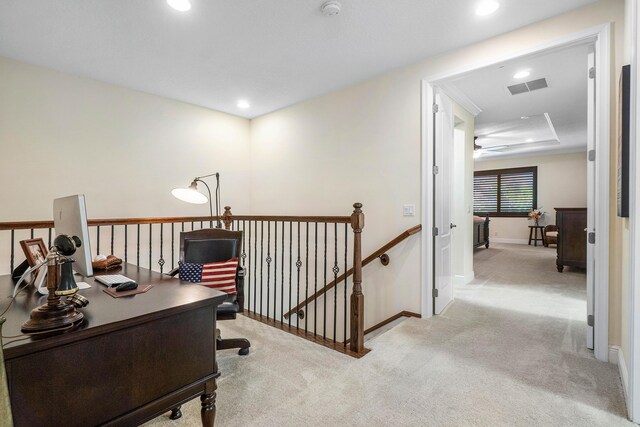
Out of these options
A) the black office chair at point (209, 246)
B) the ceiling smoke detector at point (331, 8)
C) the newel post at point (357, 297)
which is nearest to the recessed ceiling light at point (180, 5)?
the ceiling smoke detector at point (331, 8)

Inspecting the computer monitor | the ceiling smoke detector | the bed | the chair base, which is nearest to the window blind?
the bed

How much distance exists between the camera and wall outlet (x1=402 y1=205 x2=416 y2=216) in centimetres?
308

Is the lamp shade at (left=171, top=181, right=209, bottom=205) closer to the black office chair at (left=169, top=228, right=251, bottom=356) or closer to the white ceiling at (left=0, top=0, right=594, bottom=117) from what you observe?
the black office chair at (left=169, top=228, right=251, bottom=356)

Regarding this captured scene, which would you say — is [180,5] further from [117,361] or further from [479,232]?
[479,232]

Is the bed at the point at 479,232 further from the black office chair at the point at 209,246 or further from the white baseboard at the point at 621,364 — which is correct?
the black office chair at the point at 209,246

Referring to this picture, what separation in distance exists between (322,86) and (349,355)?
9.37 feet

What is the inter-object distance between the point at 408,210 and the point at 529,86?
2192 mm

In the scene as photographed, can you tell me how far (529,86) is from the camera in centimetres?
366

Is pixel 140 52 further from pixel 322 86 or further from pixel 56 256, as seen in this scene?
pixel 56 256

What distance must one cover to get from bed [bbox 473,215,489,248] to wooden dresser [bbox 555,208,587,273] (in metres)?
1.97

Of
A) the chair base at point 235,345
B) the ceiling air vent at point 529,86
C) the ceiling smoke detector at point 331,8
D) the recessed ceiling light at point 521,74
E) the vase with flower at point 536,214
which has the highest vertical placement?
the ceiling air vent at point 529,86

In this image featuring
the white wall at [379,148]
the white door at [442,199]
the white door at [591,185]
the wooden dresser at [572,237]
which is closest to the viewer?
the white door at [591,185]

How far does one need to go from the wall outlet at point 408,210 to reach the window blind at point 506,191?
7.41 m

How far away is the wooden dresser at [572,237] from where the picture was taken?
15.0 ft
